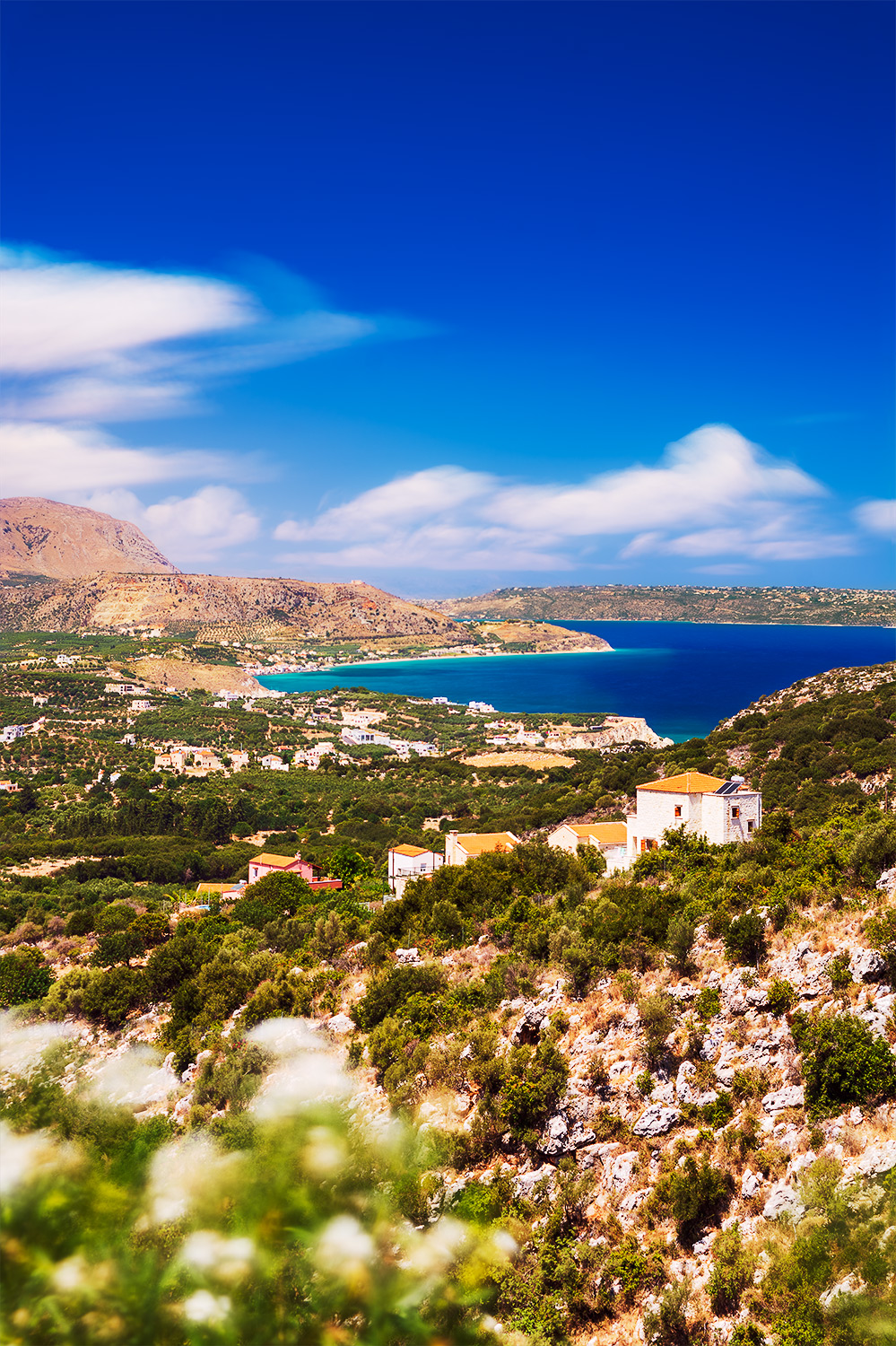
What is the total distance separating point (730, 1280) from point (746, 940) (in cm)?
377

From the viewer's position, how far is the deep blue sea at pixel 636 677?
103m

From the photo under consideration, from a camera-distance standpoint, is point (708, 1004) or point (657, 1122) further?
point (708, 1004)

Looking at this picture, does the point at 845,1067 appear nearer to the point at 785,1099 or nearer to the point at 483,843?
the point at 785,1099

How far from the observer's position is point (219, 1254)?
558 cm

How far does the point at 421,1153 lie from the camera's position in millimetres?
7844

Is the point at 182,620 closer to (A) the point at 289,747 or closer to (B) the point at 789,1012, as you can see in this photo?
(A) the point at 289,747

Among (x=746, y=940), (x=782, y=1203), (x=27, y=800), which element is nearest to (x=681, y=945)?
(x=746, y=940)

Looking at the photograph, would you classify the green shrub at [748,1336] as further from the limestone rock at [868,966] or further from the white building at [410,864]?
the white building at [410,864]

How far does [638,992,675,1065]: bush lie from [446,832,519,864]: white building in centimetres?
1084

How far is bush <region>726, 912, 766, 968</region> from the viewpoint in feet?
30.3

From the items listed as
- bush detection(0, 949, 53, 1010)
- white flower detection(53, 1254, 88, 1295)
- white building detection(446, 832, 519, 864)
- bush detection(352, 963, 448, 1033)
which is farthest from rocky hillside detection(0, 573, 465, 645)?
white flower detection(53, 1254, 88, 1295)

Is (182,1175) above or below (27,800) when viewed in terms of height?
above

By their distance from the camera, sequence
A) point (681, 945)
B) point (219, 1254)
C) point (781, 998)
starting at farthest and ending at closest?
point (681, 945), point (781, 998), point (219, 1254)

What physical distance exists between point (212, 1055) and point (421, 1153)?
426 centimetres
